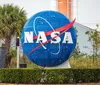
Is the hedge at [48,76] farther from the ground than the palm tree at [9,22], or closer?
closer

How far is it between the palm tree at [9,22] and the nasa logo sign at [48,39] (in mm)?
8107

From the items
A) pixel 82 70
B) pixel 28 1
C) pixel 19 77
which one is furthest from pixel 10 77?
pixel 28 1

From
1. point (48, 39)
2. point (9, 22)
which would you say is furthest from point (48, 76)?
point (9, 22)

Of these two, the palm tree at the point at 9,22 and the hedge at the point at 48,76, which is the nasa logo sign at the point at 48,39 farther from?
the palm tree at the point at 9,22

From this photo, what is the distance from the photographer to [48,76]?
21.0 meters

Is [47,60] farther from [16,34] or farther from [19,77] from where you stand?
[16,34]

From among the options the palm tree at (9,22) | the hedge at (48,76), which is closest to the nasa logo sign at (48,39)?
the hedge at (48,76)

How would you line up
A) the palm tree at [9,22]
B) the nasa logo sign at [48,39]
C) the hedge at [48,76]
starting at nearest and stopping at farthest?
the hedge at [48,76], the nasa logo sign at [48,39], the palm tree at [9,22]

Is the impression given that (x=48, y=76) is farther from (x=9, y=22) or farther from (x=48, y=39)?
(x=9, y=22)

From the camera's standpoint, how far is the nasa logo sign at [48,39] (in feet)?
70.0

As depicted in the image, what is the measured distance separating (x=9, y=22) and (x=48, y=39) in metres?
10.1

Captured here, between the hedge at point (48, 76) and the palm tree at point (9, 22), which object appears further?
the palm tree at point (9, 22)

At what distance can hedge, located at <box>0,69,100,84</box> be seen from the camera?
21000 millimetres

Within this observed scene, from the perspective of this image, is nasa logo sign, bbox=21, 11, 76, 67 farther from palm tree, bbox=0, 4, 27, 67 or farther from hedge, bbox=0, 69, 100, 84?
palm tree, bbox=0, 4, 27, 67
